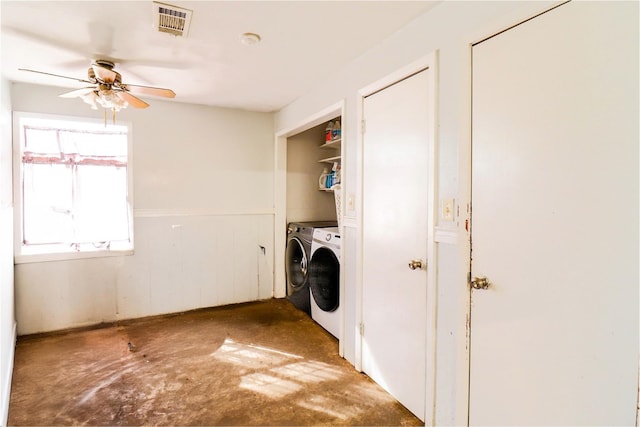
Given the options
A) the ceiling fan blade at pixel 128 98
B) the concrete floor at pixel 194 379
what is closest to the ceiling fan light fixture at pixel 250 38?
the ceiling fan blade at pixel 128 98

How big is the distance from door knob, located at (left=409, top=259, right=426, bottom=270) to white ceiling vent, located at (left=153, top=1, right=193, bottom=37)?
177 centimetres

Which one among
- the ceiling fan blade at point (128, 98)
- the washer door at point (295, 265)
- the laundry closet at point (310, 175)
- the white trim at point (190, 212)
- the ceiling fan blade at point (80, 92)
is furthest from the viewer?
the laundry closet at point (310, 175)

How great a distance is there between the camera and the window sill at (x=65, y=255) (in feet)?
9.14

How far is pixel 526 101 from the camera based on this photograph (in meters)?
1.25

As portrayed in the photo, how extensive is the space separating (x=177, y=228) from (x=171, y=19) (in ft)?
7.13

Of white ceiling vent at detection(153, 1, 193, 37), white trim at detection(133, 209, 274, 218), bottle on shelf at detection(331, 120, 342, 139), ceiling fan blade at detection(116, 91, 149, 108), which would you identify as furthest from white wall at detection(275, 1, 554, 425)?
white trim at detection(133, 209, 274, 218)

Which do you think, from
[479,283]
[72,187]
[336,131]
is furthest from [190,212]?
[479,283]

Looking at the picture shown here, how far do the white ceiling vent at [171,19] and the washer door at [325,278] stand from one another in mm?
1895

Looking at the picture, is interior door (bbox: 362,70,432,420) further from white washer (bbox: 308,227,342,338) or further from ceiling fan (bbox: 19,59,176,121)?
ceiling fan (bbox: 19,59,176,121)

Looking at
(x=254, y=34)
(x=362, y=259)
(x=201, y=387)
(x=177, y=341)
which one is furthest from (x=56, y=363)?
(x=254, y=34)

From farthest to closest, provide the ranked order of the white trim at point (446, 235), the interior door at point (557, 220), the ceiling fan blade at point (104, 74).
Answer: the ceiling fan blade at point (104, 74), the white trim at point (446, 235), the interior door at point (557, 220)

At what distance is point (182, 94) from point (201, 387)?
8.24 ft

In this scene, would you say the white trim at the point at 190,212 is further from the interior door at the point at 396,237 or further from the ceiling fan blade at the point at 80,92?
the interior door at the point at 396,237

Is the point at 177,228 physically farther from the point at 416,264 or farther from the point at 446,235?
the point at 446,235
